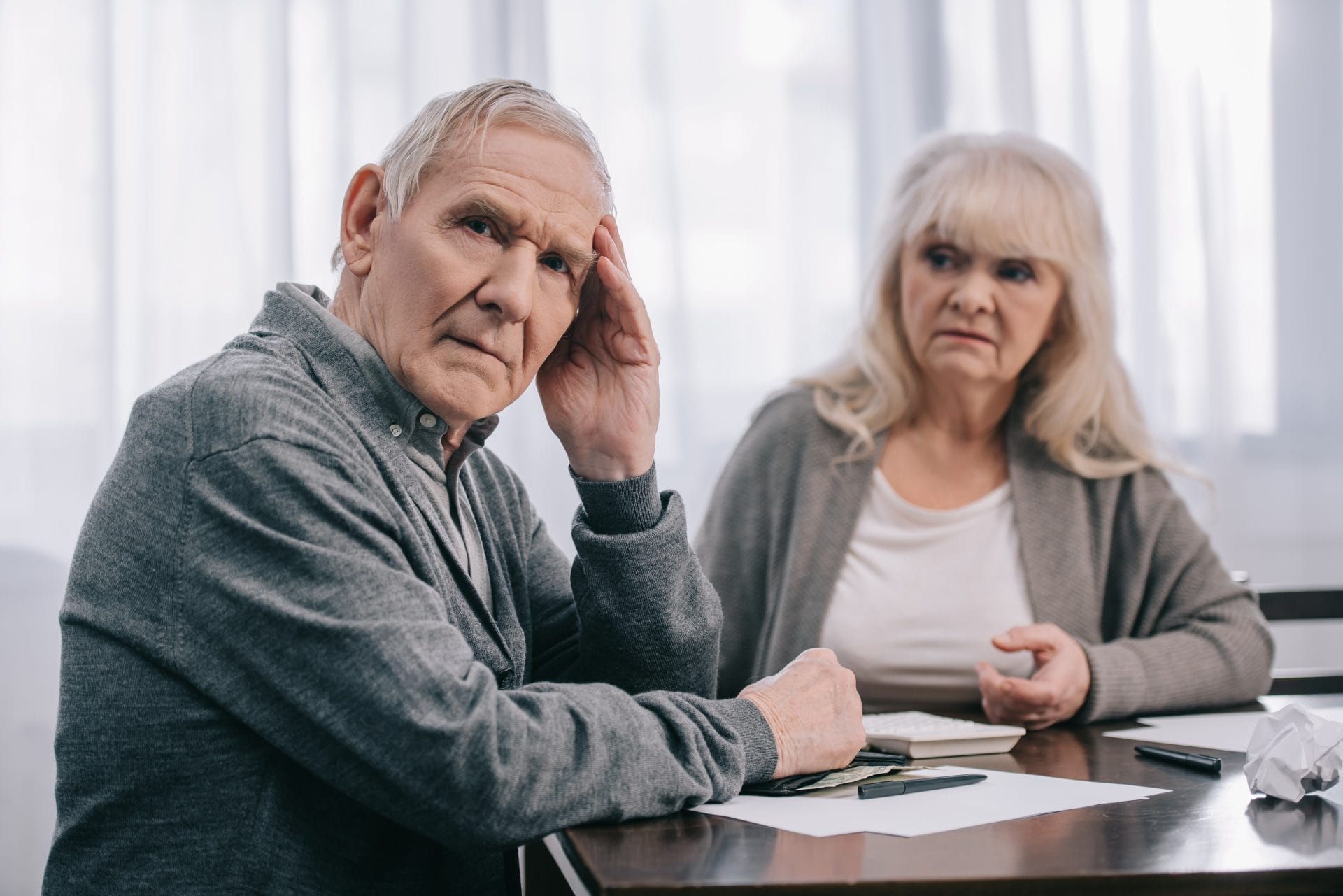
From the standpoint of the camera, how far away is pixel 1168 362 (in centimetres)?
258

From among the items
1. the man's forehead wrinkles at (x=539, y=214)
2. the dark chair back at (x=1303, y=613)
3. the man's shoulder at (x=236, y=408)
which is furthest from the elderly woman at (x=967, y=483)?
the man's shoulder at (x=236, y=408)

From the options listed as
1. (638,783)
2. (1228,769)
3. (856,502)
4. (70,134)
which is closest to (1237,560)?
(856,502)

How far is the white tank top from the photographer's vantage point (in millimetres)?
1688

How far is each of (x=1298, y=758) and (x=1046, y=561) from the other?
2.56 ft

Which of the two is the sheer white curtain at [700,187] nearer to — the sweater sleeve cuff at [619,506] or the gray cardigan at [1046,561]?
the gray cardigan at [1046,561]

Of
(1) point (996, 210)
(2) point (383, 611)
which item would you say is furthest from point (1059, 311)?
(2) point (383, 611)

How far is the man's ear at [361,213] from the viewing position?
1.12 meters

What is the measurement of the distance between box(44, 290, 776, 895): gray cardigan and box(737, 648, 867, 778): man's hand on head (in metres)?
0.04

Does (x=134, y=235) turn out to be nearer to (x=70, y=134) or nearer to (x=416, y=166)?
(x=70, y=134)

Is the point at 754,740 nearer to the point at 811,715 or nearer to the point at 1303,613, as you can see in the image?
the point at 811,715

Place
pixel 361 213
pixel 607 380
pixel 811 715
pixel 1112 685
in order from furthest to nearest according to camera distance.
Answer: pixel 1112 685 < pixel 607 380 < pixel 361 213 < pixel 811 715

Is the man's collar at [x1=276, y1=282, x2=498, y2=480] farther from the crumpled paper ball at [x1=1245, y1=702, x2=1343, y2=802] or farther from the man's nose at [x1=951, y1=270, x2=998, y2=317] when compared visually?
the man's nose at [x1=951, y1=270, x2=998, y2=317]

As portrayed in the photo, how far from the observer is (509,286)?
106 cm

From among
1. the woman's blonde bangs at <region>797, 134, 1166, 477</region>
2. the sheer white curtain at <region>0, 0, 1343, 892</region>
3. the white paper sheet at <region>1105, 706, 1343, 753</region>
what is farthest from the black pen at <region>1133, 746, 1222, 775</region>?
the sheer white curtain at <region>0, 0, 1343, 892</region>
